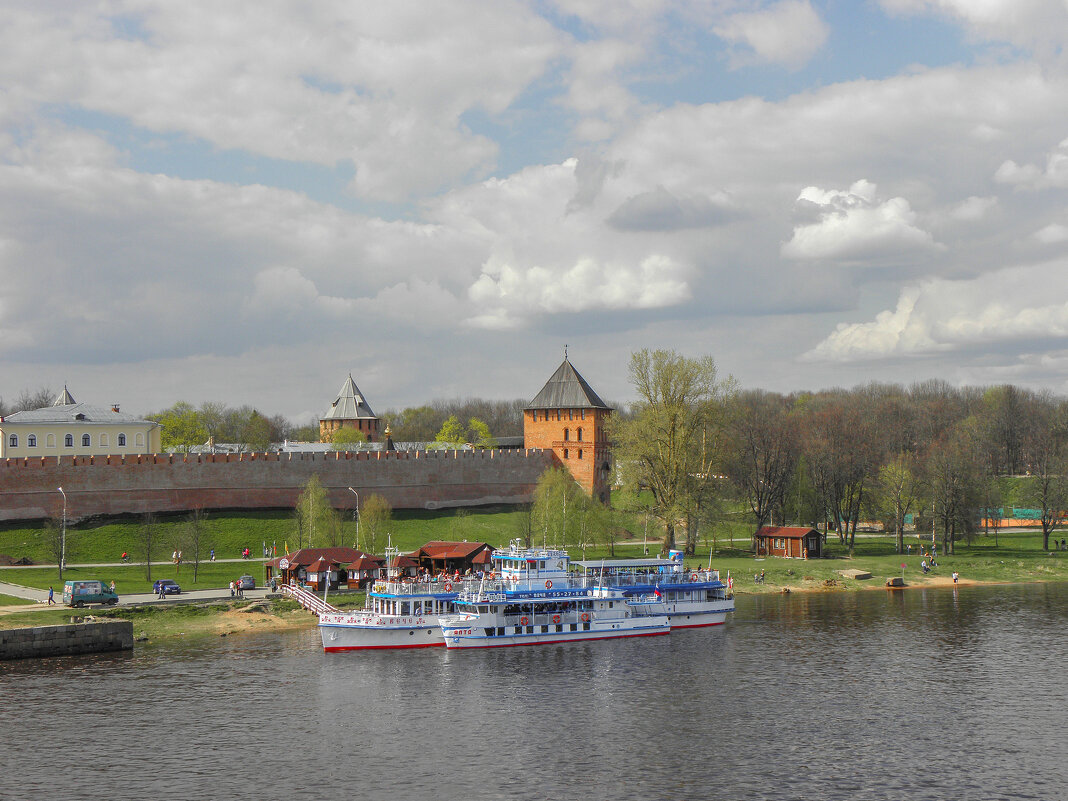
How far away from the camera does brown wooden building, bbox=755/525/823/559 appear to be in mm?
76938

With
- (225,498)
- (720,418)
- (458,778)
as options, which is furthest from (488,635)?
(225,498)

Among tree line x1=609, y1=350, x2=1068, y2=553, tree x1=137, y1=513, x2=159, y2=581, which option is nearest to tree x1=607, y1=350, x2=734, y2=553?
tree line x1=609, y1=350, x2=1068, y2=553

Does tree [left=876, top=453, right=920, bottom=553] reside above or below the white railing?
above

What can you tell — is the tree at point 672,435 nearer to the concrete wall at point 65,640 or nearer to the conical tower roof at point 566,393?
the conical tower roof at point 566,393

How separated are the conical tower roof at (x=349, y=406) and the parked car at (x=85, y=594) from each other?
8841 centimetres

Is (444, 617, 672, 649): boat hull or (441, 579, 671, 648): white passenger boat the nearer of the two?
(444, 617, 672, 649): boat hull

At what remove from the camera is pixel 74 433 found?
90.1 meters

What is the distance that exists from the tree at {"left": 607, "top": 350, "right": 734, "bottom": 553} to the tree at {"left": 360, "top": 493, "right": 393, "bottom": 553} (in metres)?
18.0

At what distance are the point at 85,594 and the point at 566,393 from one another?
5279 cm

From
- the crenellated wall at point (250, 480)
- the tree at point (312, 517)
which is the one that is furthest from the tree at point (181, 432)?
the tree at point (312, 517)

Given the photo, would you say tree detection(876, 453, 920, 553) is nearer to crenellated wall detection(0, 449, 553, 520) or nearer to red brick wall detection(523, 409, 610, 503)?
red brick wall detection(523, 409, 610, 503)

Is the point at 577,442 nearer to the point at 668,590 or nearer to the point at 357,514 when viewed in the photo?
the point at 357,514

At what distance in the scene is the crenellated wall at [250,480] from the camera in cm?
7494

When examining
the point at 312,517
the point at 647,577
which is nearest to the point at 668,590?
the point at 647,577
